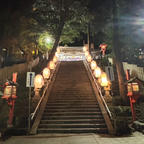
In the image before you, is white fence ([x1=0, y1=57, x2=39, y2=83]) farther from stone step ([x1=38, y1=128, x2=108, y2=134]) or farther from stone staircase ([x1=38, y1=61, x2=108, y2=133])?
stone step ([x1=38, y1=128, x2=108, y2=134])

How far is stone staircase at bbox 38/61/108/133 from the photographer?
9.56 meters

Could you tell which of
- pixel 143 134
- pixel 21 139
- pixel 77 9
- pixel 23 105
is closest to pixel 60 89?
pixel 23 105

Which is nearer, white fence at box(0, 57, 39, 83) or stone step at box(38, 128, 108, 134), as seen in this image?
stone step at box(38, 128, 108, 134)

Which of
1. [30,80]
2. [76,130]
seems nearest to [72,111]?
[76,130]

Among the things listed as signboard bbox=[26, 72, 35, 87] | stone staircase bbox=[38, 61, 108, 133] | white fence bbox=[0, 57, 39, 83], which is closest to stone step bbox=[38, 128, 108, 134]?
stone staircase bbox=[38, 61, 108, 133]

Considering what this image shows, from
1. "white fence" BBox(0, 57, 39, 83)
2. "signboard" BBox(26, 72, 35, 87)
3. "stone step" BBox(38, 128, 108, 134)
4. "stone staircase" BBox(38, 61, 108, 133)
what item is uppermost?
"white fence" BBox(0, 57, 39, 83)

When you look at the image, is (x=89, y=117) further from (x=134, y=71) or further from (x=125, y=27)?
(x=125, y=27)

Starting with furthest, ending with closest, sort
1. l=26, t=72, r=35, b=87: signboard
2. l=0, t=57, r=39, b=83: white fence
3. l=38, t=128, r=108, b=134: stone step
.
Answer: l=0, t=57, r=39, b=83: white fence < l=26, t=72, r=35, b=87: signboard < l=38, t=128, r=108, b=134: stone step

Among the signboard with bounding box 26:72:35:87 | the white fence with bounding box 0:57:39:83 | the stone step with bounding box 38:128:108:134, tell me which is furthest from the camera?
the white fence with bounding box 0:57:39:83

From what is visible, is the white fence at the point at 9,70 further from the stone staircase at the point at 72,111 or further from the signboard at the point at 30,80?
the signboard at the point at 30,80

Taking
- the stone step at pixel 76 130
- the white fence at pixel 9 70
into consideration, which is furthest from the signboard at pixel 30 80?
the white fence at pixel 9 70

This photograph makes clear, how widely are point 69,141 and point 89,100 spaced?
582 cm

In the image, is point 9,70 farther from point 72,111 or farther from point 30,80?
point 72,111

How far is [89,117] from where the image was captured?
1060 cm
